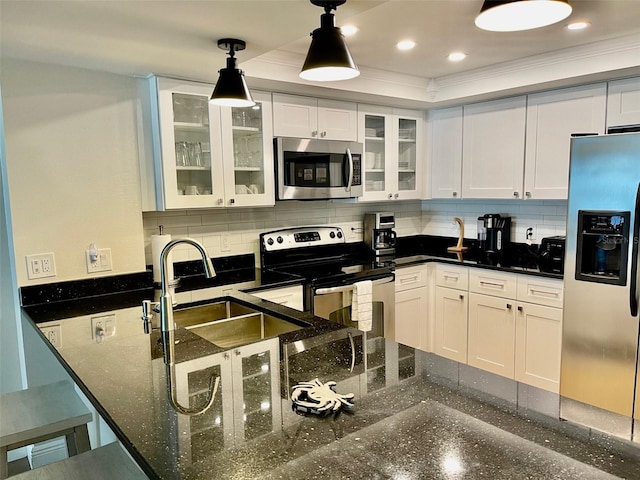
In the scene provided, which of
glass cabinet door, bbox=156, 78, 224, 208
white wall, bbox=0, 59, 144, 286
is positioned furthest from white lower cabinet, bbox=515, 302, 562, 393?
white wall, bbox=0, 59, 144, 286

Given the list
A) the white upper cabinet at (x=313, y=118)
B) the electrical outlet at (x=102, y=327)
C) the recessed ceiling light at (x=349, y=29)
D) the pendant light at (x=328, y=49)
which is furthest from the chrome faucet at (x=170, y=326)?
the white upper cabinet at (x=313, y=118)

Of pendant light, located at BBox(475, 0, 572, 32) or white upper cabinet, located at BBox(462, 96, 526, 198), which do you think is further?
white upper cabinet, located at BBox(462, 96, 526, 198)

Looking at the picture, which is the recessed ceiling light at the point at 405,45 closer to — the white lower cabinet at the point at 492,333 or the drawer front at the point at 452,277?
the drawer front at the point at 452,277

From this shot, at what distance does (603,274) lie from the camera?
2592mm

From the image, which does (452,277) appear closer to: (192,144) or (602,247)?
(602,247)

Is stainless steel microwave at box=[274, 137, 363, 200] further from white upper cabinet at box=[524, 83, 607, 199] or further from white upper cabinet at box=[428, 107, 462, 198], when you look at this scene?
white upper cabinet at box=[524, 83, 607, 199]

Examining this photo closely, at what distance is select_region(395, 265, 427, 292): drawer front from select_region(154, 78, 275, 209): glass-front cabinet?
1205mm

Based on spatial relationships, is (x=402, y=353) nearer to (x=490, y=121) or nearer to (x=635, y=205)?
(x=635, y=205)

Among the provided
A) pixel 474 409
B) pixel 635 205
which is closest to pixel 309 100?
pixel 635 205

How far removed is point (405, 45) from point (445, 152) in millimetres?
1392

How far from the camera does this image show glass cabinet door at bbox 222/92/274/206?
2.90 meters

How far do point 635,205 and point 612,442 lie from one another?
6.11 ft

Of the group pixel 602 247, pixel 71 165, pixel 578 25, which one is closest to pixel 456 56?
pixel 578 25

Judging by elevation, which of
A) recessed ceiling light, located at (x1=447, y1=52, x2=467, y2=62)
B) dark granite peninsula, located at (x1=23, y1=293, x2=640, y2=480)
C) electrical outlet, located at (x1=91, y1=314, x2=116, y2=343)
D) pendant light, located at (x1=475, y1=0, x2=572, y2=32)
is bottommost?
electrical outlet, located at (x1=91, y1=314, x2=116, y2=343)
